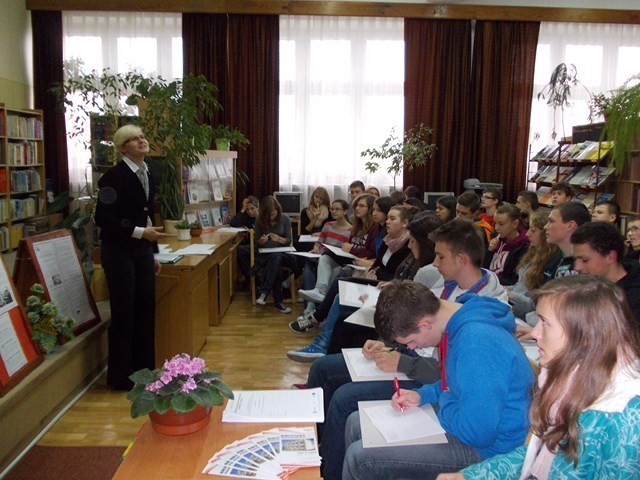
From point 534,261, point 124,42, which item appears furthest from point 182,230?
point 124,42

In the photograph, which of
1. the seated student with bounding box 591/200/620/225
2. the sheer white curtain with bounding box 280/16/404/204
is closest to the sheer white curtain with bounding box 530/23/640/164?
the sheer white curtain with bounding box 280/16/404/204

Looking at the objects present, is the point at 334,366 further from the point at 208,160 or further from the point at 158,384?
the point at 208,160

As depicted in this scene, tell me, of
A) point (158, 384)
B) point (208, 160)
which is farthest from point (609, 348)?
point (208, 160)

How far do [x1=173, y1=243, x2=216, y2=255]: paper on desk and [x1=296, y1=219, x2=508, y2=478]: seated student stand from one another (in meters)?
1.78

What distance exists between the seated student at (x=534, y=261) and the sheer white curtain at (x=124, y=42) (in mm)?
5523

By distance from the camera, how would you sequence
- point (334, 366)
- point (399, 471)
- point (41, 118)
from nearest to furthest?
point (399, 471) → point (334, 366) → point (41, 118)

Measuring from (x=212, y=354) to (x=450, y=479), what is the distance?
114 inches

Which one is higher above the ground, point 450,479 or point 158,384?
point 158,384

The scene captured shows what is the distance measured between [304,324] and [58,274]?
1.99 metres

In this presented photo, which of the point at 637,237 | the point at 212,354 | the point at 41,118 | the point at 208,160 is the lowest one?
the point at 212,354

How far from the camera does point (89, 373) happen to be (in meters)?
3.44

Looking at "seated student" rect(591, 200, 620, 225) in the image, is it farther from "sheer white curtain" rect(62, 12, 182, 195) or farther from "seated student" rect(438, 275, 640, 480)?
"sheer white curtain" rect(62, 12, 182, 195)

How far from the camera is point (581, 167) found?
21.2 feet

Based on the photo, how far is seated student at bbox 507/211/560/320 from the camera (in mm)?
3252
